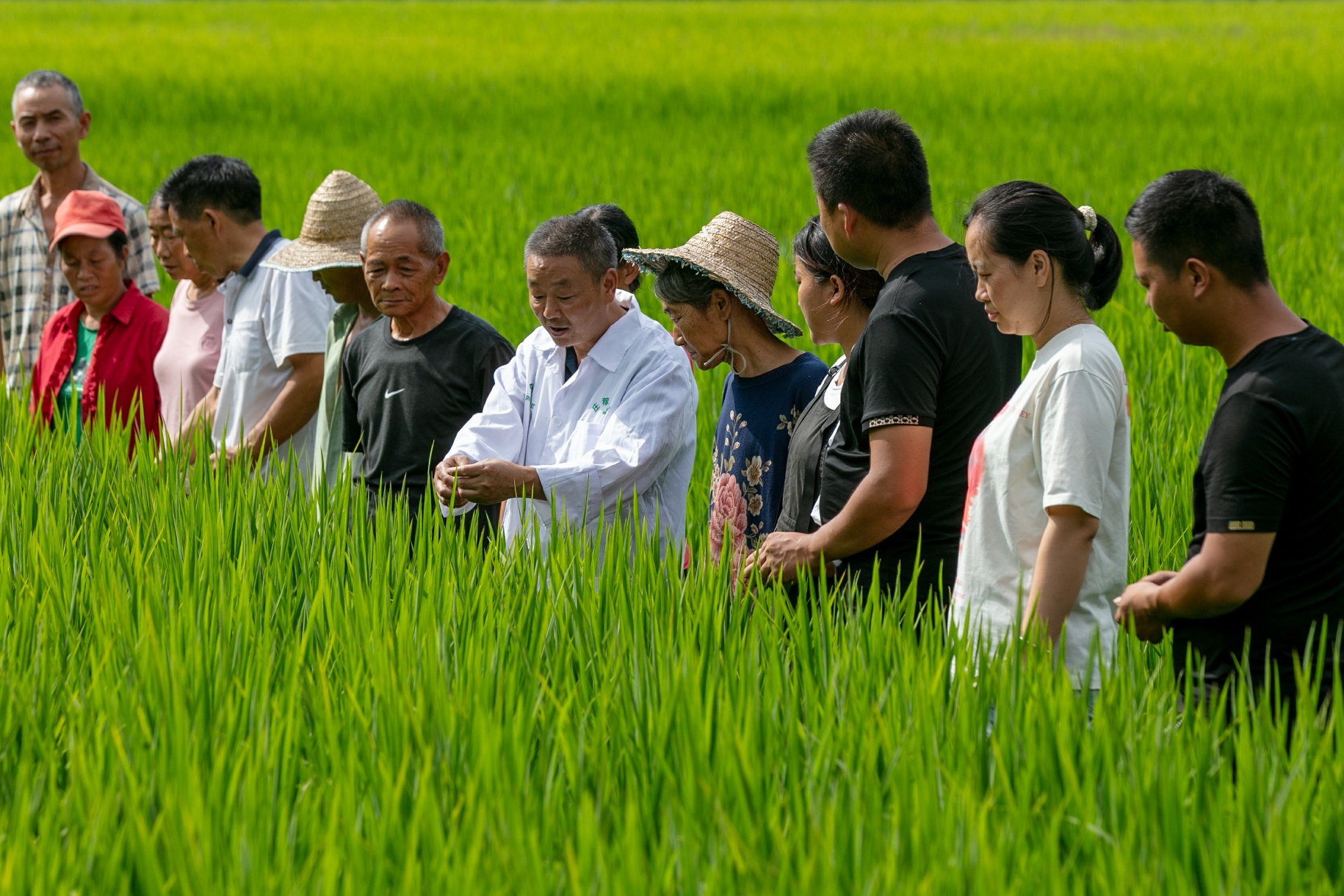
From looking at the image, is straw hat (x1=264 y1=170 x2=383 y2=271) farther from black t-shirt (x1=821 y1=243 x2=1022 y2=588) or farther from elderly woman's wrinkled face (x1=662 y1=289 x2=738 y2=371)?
black t-shirt (x1=821 y1=243 x2=1022 y2=588)

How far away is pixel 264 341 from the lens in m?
4.01

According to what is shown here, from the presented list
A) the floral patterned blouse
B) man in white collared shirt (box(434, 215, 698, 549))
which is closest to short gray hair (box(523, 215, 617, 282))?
man in white collared shirt (box(434, 215, 698, 549))

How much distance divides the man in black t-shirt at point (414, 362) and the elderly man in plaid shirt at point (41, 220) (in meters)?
2.10

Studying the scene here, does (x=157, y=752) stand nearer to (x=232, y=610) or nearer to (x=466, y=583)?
(x=232, y=610)

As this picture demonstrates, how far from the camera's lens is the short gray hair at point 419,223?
3.57 m

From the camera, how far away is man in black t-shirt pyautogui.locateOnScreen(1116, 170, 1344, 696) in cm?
195

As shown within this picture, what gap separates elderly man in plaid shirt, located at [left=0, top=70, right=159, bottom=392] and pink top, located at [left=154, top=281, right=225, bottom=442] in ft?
3.58

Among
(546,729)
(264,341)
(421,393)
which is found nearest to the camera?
(546,729)

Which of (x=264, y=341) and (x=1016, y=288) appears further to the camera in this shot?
(x=264, y=341)

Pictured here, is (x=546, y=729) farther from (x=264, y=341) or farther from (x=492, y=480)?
(x=264, y=341)

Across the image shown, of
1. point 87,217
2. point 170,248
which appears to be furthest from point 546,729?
point 87,217

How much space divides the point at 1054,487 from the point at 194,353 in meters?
2.97

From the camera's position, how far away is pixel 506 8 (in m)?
30.8

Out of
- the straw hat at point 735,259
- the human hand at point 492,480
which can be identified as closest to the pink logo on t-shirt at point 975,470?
the straw hat at point 735,259
